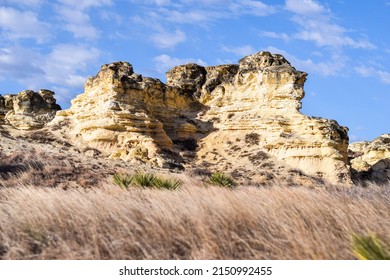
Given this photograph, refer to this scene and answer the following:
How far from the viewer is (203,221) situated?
4.62 metres

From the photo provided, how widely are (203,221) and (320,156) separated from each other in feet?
87.1

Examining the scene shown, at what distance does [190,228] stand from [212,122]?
1251 inches

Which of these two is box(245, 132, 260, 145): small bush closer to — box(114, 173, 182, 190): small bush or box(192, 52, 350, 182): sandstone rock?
box(192, 52, 350, 182): sandstone rock

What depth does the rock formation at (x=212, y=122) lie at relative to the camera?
2986 cm

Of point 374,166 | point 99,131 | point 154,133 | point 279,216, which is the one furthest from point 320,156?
point 279,216

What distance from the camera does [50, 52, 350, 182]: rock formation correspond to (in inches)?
1176

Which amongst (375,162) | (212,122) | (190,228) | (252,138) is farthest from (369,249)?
(375,162)

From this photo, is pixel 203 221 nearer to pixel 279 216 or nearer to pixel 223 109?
pixel 279 216

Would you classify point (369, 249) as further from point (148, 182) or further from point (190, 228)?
point (148, 182)

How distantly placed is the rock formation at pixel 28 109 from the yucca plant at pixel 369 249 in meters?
37.5

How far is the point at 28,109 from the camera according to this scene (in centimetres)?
4256

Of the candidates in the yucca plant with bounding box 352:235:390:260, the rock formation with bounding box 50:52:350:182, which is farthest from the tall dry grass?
the rock formation with bounding box 50:52:350:182

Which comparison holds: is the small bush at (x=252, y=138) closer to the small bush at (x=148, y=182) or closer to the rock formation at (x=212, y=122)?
the rock formation at (x=212, y=122)

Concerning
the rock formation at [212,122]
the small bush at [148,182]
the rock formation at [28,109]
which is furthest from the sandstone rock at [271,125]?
the small bush at [148,182]
